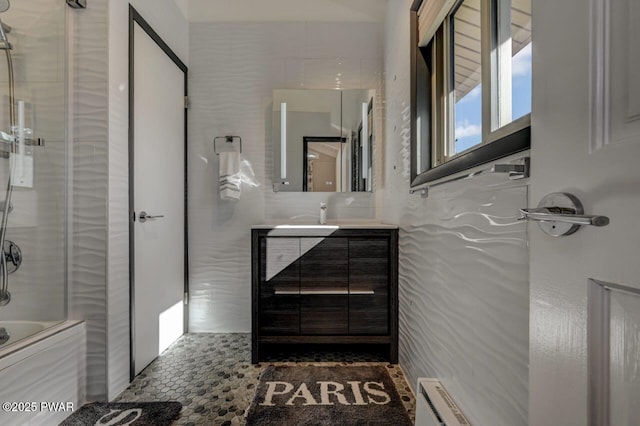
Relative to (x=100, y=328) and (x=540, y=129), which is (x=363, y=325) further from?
(x=540, y=129)

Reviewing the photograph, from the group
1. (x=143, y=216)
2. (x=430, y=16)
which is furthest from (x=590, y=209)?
(x=143, y=216)

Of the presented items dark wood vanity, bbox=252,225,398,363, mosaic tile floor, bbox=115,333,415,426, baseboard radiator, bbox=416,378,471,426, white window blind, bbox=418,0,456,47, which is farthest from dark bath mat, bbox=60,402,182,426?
white window blind, bbox=418,0,456,47

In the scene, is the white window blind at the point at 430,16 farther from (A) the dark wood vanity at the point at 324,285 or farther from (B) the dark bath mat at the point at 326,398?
(B) the dark bath mat at the point at 326,398

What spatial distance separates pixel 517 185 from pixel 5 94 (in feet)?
6.82

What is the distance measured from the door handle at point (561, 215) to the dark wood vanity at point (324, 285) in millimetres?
1447

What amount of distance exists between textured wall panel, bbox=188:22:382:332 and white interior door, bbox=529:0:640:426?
1981mm

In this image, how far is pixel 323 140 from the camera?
2.44 meters

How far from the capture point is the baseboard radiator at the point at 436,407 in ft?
3.17

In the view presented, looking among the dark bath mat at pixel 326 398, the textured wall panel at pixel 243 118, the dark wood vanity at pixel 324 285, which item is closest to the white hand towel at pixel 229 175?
the textured wall panel at pixel 243 118

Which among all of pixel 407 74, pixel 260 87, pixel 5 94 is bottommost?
pixel 5 94

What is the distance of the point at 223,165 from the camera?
2350mm

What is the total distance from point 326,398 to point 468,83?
162 centimetres

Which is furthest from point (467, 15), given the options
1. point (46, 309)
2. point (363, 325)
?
point (46, 309)

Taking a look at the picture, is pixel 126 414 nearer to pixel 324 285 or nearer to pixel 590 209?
pixel 324 285
